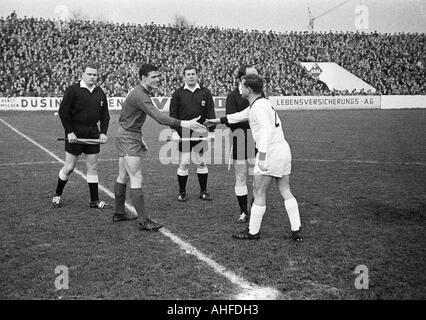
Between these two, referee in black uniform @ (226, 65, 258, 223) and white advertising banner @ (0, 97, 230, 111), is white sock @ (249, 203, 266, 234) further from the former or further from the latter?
white advertising banner @ (0, 97, 230, 111)

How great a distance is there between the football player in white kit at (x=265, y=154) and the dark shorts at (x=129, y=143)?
1733mm

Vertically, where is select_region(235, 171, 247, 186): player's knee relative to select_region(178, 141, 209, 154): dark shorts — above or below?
below

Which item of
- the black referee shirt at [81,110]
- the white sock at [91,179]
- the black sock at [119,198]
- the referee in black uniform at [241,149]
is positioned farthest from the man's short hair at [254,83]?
the white sock at [91,179]

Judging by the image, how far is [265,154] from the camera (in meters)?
5.68

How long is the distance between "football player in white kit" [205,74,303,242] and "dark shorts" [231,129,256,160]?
106cm

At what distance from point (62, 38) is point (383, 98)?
86.9 ft

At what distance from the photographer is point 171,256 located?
5.43 meters

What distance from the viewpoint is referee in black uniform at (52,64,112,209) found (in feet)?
25.5

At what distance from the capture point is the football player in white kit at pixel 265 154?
5719mm

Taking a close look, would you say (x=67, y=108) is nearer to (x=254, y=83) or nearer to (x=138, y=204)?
(x=138, y=204)

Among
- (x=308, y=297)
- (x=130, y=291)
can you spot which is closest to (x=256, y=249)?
(x=308, y=297)
